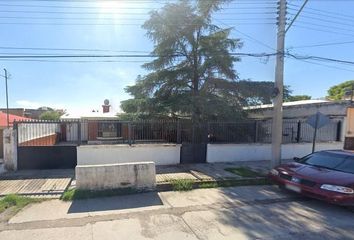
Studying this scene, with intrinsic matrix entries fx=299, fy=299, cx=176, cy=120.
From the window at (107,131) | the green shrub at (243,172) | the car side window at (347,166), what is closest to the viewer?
the car side window at (347,166)

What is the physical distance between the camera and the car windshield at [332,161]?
7.89 m

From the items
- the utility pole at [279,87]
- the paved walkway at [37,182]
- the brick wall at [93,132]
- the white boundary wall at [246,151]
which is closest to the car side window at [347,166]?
the utility pole at [279,87]

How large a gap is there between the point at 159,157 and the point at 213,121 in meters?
2.98

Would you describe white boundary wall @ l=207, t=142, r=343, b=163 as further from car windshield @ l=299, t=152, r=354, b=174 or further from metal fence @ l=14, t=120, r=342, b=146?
car windshield @ l=299, t=152, r=354, b=174

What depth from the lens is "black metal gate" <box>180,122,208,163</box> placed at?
12.5m

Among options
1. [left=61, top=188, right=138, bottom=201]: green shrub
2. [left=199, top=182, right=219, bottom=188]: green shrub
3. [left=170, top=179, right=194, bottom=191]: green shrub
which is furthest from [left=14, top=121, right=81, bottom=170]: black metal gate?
[left=199, top=182, right=219, bottom=188]: green shrub

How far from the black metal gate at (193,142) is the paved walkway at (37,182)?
4.55 metres

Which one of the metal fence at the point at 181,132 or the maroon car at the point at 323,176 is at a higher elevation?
the metal fence at the point at 181,132

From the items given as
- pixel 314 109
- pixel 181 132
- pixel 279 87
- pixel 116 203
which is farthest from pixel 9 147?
pixel 314 109

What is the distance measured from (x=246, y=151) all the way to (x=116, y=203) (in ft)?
25.2

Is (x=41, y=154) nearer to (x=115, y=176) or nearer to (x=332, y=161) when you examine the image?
(x=115, y=176)

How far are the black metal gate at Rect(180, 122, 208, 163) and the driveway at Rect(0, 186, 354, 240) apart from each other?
14.4 ft

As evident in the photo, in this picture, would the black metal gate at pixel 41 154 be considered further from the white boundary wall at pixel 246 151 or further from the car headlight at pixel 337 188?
the car headlight at pixel 337 188

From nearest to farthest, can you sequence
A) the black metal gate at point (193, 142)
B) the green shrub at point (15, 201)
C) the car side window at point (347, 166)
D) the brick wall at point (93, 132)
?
the green shrub at point (15, 201)
the car side window at point (347, 166)
the black metal gate at point (193, 142)
the brick wall at point (93, 132)
